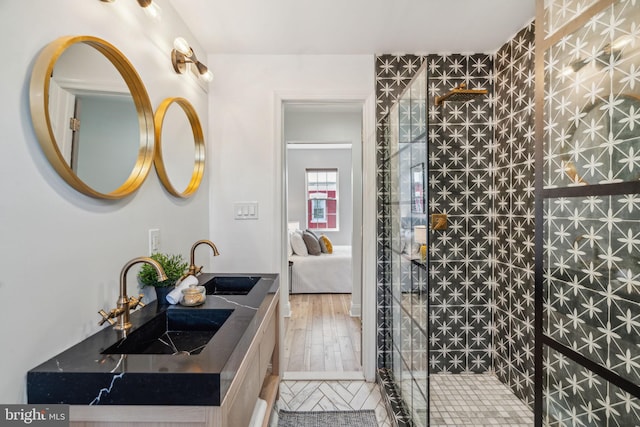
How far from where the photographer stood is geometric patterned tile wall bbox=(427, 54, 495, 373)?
7.61ft

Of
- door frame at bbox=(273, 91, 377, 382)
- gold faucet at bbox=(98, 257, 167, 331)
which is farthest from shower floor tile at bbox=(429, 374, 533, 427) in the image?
gold faucet at bbox=(98, 257, 167, 331)

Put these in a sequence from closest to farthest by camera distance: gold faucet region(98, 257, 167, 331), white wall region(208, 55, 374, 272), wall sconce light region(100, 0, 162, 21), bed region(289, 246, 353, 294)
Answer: gold faucet region(98, 257, 167, 331)
wall sconce light region(100, 0, 162, 21)
white wall region(208, 55, 374, 272)
bed region(289, 246, 353, 294)

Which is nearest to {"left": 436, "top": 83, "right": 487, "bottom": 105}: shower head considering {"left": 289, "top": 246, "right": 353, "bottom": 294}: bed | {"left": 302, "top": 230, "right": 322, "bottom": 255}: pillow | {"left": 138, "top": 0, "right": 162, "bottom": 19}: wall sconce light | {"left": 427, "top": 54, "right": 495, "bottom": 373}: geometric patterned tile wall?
{"left": 427, "top": 54, "right": 495, "bottom": 373}: geometric patterned tile wall

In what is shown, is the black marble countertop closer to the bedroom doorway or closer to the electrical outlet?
the electrical outlet

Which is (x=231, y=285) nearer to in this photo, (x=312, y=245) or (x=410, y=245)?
(x=410, y=245)

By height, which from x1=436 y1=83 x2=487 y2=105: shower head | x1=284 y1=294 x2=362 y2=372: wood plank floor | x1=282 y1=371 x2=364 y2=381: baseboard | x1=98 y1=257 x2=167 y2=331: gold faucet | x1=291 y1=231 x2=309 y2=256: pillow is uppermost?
x1=436 y1=83 x2=487 y2=105: shower head

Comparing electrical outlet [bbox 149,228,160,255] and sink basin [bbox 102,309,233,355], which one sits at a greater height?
electrical outlet [bbox 149,228,160,255]

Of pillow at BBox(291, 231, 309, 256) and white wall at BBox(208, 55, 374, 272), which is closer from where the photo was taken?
white wall at BBox(208, 55, 374, 272)

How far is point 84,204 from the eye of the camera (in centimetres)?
106

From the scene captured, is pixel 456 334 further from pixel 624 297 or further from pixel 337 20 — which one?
pixel 337 20

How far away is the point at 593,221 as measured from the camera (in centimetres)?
77

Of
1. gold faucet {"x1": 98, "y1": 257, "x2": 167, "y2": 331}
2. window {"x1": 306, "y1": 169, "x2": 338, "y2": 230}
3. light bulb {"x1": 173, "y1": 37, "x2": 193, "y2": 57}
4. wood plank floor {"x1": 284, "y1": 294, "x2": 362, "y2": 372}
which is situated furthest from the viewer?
window {"x1": 306, "y1": 169, "x2": 338, "y2": 230}

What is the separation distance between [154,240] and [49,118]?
2.42 ft

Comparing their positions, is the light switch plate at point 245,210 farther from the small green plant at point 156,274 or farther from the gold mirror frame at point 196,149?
the small green plant at point 156,274
